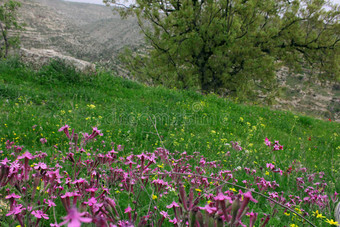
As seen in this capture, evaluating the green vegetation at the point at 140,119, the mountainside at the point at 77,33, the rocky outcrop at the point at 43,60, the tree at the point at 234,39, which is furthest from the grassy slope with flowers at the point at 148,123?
the mountainside at the point at 77,33

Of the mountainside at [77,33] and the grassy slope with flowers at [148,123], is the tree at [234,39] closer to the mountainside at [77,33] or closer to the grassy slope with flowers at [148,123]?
the grassy slope with flowers at [148,123]

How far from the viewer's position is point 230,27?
14.4 meters

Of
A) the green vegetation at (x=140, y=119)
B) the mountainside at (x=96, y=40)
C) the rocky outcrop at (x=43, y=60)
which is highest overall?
the rocky outcrop at (x=43, y=60)

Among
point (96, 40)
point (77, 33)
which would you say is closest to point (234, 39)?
point (96, 40)

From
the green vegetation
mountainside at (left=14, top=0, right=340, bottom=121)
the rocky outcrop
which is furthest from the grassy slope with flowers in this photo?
mountainside at (left=14, top=0, right=340, bottom=121)

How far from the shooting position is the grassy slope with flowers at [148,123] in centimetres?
413

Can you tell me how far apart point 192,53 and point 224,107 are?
29.4ft

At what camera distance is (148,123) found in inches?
233

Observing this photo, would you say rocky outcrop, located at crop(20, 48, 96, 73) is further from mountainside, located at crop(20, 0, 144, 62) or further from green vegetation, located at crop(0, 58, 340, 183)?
mountainside, located at crop(20, 0, 144, 62)

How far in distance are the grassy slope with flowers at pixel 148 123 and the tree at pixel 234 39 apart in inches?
244

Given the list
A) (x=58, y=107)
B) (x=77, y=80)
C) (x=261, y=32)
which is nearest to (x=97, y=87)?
(x=77, y=80)

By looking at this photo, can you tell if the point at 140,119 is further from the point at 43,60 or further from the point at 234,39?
the point at 234,39

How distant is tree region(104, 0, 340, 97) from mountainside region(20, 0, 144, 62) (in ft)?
112

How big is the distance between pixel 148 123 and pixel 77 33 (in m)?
78.7
